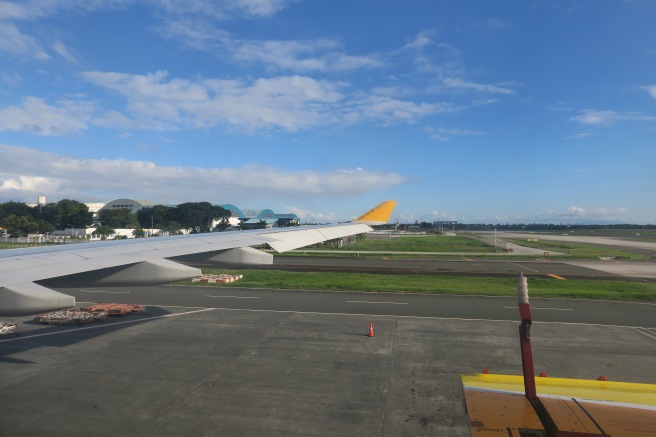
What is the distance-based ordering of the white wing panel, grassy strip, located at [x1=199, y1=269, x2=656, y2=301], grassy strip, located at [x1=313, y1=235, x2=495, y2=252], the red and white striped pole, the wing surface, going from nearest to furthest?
1. the red and white striped pole
2. the wing surface
3. the white wing panel
4. grassy strip, located at [x1=199, y1=269, x2=656, y2=301]
5. grassy strip, located at [x1=313, y1=235, x2=495, y2=252]

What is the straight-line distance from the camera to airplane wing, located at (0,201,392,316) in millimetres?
5184

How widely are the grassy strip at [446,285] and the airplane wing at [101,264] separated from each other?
13466mm

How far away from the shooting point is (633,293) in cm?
2170

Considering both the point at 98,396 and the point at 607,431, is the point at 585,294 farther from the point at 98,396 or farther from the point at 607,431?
the point at 98,396

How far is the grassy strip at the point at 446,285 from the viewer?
2156 centimetres

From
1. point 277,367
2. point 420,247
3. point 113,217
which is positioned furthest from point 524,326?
point 113,217

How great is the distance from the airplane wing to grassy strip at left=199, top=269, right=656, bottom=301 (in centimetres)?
1347

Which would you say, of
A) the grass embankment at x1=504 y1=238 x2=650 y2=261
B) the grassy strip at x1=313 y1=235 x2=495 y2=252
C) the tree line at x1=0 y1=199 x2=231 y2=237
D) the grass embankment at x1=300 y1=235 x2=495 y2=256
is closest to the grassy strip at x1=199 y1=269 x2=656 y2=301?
the grass embankment at x1=300 y1=235 x2=495 y2=256

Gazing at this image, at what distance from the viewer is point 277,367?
1084 cm

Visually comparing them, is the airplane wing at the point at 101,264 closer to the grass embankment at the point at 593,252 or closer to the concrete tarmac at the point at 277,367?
the concrete tarmac at the point at 277,367

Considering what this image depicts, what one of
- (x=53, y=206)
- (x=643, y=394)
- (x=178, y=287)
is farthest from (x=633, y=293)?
(x=53, y=206)

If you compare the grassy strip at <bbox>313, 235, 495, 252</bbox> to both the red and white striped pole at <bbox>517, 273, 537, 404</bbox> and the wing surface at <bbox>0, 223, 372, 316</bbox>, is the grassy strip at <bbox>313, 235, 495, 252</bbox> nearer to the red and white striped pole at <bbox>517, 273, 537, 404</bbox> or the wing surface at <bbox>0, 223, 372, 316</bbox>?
the wing surface at <bbox>0, 223, 372, 316</bbox>

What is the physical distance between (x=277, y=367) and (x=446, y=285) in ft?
53.6

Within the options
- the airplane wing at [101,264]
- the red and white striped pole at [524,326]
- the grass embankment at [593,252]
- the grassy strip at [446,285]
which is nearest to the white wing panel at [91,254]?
the airplane wing at [101,264]
